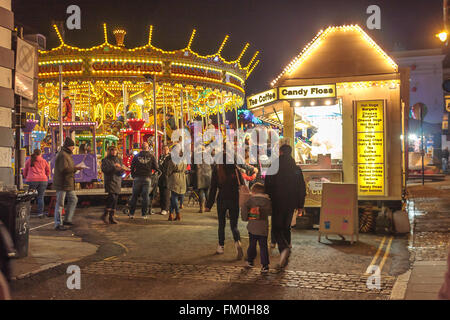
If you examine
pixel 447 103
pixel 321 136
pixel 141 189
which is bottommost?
pixel 141 189

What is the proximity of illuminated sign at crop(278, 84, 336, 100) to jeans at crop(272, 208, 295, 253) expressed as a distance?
172 inches

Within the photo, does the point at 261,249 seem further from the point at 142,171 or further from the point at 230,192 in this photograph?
the point at 142,171

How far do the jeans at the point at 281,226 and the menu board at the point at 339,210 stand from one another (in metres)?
2.05

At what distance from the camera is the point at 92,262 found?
739cm

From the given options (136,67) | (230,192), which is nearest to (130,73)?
(136,67)

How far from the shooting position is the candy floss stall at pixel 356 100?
10.9 meters

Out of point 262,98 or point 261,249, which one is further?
point 262,98

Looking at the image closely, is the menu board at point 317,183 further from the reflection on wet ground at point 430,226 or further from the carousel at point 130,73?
the carousel at point 130,73

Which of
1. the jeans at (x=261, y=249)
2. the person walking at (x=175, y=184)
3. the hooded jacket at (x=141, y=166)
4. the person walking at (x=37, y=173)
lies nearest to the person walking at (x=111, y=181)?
the hooded jacket at (x=141, y=166)

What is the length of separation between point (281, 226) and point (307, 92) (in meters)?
4.69

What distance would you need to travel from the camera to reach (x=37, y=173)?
12875mm

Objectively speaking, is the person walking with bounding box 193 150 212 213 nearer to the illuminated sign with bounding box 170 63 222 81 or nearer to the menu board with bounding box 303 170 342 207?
the menu board with bounding box 303 170 342 207
